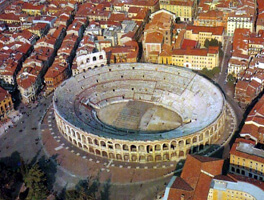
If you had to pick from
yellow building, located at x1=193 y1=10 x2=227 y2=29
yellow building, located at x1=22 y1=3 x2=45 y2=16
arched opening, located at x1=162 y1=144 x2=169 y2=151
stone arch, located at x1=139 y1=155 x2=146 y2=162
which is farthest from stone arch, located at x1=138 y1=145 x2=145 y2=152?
yellow building, located at x1=22 y1=3 x2=45 y2=16

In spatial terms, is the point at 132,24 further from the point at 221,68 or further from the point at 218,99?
the point at 218,99

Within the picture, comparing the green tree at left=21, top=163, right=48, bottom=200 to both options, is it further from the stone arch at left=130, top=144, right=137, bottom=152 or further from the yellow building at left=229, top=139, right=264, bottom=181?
the yellow building at left=229, top=139, right=264, bottom=181

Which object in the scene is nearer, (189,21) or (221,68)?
(221,68)

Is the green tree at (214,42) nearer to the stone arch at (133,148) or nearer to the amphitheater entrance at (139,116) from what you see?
the amphitheater entrance at (139,116)

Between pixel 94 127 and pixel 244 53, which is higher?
pixel 244 53

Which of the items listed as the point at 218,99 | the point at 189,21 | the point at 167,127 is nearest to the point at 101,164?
the point at 167,127

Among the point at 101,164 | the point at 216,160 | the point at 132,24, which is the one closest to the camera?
the point at 216,160
